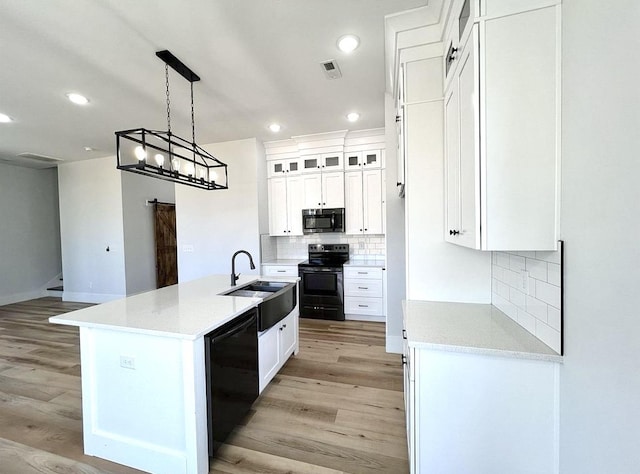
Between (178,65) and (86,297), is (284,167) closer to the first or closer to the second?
(178,65)

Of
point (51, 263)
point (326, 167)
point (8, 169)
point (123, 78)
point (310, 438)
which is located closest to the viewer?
point (310, 438)

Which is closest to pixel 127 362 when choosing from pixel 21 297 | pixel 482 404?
pixel 482 404

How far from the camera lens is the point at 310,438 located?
183 centimetres

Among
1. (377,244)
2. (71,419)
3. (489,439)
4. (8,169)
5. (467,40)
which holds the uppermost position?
(8,169)

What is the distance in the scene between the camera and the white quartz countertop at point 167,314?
1.49m

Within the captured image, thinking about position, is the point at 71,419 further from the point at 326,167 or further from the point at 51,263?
the point at 51,263

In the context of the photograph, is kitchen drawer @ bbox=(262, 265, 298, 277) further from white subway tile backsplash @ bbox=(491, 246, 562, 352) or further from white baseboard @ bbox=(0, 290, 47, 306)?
white baseboard @ bbox=(0, 290, 47, 306)

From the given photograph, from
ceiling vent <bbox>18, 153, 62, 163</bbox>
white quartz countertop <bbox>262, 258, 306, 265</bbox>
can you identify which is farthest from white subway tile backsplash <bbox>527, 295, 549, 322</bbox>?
ceiling vent <bbox>18, 153, 62, 163</bbox>

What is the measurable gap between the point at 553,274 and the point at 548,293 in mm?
101

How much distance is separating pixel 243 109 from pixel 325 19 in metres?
1.70

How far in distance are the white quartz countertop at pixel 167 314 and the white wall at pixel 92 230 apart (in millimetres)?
4163

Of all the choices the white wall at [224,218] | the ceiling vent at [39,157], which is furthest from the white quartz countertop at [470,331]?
the ceiling vent at [39,157]

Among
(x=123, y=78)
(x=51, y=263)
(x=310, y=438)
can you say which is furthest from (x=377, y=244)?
Answer: (x=51, y=263)

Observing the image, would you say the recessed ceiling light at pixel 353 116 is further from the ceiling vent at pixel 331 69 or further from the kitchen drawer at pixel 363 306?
the kitchen drawer at pixel 363 306
